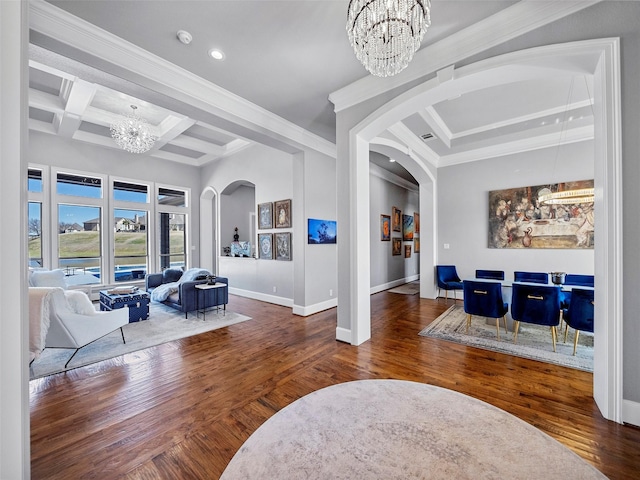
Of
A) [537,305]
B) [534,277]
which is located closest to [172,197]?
[537,305]

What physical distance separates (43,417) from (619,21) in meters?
5.36

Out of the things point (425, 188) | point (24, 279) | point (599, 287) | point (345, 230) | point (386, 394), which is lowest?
point (386, 394)

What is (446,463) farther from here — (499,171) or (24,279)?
(499,171)

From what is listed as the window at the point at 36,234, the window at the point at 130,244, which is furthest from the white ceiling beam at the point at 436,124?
the window at the point at 36,234

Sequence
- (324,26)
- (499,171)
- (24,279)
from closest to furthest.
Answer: (24,279) < (324,26) < (499,171)

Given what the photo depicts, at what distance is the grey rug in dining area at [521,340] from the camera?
9.92 ft

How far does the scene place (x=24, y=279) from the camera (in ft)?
4.25

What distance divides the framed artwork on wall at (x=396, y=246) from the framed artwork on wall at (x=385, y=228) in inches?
12.6

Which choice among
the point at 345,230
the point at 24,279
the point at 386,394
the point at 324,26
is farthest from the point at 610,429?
the point at 324,26

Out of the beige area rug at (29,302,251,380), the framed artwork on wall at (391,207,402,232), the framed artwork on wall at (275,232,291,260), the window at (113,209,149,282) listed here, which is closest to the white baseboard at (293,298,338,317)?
the beige area rug at (29,302,251,380)

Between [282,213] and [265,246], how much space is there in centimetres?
94

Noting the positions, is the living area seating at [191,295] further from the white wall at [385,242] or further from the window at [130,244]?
the white wall at [385,242]

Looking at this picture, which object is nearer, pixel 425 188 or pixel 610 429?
pixel 610 429

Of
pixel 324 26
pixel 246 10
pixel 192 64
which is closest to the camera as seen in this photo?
pixel 246 10
